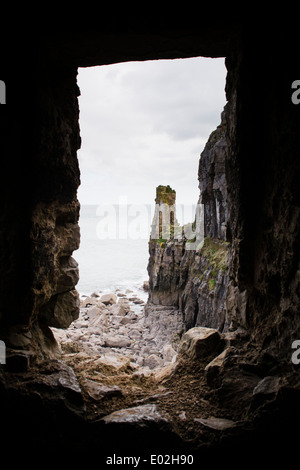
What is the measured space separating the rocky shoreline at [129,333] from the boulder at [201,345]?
11.2 meters

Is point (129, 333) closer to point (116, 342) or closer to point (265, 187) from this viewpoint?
point (116, 342)

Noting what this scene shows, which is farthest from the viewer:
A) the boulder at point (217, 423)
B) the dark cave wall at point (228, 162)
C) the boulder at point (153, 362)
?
the boulder at point (153, 362)

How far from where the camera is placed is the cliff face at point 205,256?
52.9 ft

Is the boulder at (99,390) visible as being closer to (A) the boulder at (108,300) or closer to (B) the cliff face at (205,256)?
(B) the cliff face at (205,256)

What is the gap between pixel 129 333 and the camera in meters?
22.9

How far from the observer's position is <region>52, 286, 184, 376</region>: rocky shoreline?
17.4 meters

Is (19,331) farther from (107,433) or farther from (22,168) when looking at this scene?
(22,168)

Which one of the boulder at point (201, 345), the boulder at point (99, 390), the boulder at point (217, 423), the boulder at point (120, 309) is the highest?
the boulder at point (201, 345)

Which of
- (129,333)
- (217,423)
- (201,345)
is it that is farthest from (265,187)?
(129,333)

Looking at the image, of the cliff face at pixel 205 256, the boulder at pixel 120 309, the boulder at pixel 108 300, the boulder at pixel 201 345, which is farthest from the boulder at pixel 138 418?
the boulder at pixel 108 300

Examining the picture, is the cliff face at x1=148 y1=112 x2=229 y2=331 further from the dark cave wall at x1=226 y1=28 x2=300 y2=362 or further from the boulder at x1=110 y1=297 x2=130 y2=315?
the dark cave wall at x1=226 y1=28 x2=300 y2=362

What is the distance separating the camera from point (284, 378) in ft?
9.41

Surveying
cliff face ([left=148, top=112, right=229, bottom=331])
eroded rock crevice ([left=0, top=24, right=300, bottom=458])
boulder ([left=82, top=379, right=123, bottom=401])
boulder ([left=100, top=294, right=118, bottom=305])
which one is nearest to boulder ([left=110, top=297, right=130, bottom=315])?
boulder ([left=100, top=294, right=118, bottom=305])
